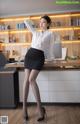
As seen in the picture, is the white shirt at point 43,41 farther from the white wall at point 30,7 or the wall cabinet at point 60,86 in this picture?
the white wall at point 30,7

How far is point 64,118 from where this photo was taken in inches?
120

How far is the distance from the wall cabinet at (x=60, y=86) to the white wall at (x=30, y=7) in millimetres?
2726

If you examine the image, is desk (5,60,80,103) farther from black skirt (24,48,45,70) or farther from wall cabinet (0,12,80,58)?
wall cabinet (0,12,80,58)

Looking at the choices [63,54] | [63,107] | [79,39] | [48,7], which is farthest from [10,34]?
[63,107]

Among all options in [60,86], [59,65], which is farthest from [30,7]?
[60,86]

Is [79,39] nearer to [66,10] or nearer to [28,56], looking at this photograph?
[66,10]

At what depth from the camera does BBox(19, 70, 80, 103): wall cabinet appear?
11.9 feet

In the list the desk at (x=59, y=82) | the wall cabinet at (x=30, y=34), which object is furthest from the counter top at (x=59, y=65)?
the wall cabinet at (x=30, y=34)

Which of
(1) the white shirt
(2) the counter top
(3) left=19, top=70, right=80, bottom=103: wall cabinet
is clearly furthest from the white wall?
(1) the white shirt

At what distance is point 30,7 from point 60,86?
3124 millimetres

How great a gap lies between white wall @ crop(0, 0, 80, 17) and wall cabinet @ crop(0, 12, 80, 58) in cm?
15

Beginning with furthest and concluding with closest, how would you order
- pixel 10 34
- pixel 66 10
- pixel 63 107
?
pixel 10 34 < pixel 66 10 < pixel 63 107

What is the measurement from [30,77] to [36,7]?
346cm

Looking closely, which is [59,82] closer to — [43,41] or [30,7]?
[43,41]
